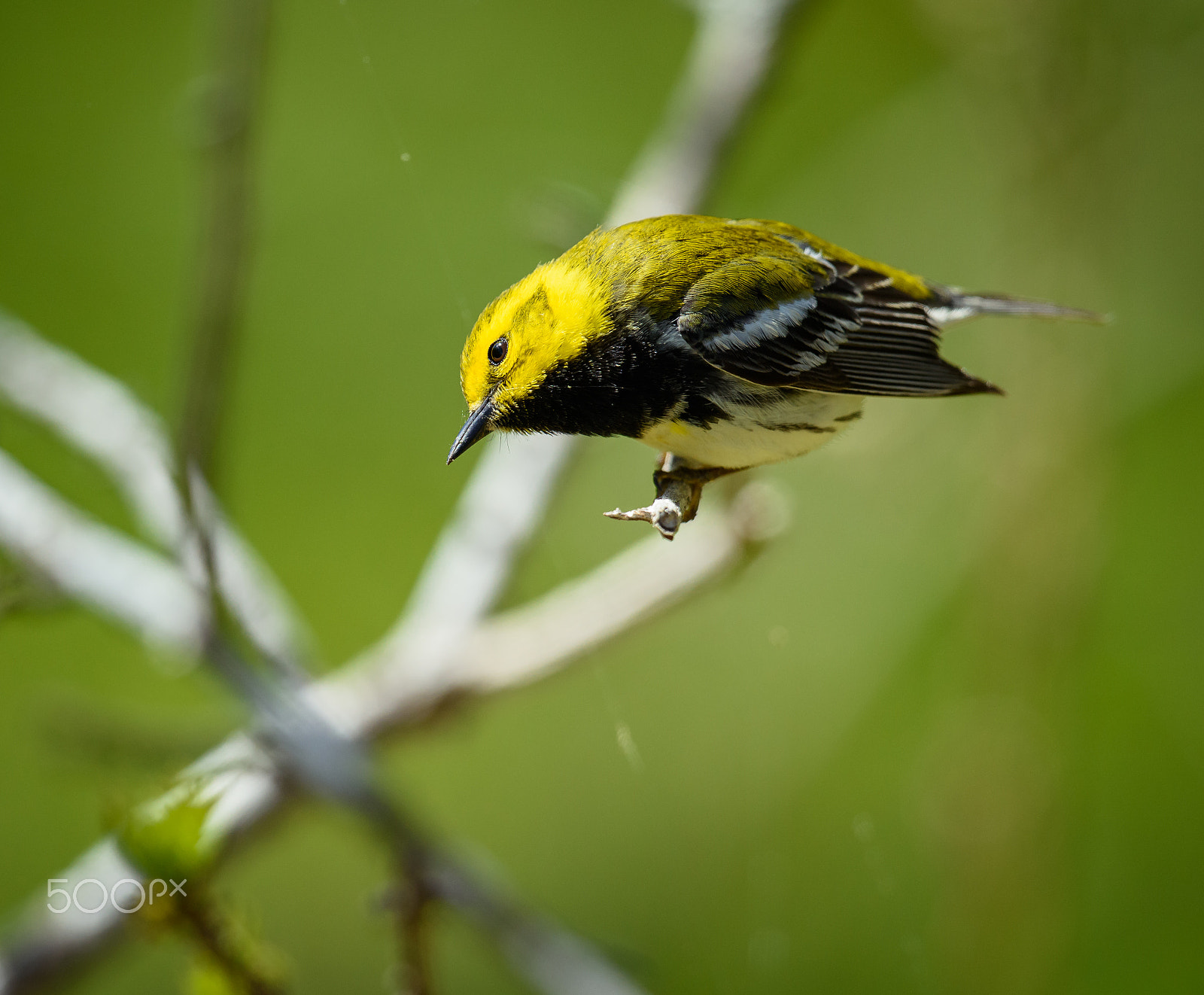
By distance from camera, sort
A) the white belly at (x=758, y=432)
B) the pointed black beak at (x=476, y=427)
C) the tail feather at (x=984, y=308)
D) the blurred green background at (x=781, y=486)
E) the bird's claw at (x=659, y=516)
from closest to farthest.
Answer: the bird's claw at (x=659, y=516), the pointed black beak at (x=476, y=427), the white belly at (x=758, y=432), the tail feather at (x=984, y=308), the blurred green background at (x=781, y=486)

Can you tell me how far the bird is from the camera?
106 centimetres

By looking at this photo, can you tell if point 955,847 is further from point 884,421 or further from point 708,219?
point 708,219

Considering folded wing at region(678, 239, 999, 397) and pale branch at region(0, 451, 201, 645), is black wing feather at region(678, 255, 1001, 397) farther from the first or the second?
pale branch at region(0, 451, 201, 645)

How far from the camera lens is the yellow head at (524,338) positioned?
40.7 inches

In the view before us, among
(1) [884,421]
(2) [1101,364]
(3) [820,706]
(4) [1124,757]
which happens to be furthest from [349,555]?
(4) [1124,757]

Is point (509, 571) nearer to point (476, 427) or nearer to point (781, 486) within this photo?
point (476, 427)

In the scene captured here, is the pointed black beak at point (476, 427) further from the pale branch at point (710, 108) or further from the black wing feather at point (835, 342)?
the pale branch at point (710, 108)

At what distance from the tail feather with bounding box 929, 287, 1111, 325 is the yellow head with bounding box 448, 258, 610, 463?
53cm

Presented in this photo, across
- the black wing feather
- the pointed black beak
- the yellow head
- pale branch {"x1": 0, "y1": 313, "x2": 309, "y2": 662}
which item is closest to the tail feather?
the black wing feather

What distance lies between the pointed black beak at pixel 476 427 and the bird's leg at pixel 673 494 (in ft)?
0.53

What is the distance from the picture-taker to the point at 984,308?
138 cm

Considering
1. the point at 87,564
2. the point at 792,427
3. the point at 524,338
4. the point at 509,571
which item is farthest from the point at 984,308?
the point at 87,564

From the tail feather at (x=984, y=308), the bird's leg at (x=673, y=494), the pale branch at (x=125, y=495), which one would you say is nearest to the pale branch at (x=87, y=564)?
the pale branch at (x=125, y=495)

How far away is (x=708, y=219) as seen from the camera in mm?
1173
